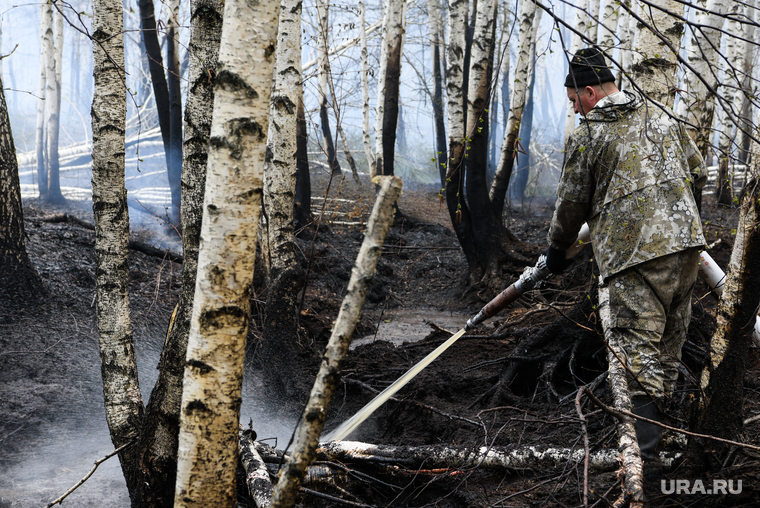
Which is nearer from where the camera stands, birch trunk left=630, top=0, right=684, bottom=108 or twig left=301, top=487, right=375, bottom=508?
twig left=301, top=487, right=375, bottom=508

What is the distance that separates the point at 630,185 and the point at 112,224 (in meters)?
3.00

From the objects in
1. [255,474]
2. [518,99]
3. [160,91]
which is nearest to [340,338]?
[255,474]

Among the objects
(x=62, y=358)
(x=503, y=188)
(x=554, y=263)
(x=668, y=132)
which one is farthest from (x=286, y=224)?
(x=503, y=188)

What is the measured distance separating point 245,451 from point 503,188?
6790 mm

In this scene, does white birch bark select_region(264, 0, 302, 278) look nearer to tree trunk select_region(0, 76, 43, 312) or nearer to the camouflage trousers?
tree trunk select_region(0, 76, 43, 312)

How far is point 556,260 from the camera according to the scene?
3484 mm

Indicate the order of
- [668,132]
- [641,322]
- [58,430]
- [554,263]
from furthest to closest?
1. [58,430]
2. [554,263]
3. [668,132]
4. [641,322]

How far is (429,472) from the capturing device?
286cm

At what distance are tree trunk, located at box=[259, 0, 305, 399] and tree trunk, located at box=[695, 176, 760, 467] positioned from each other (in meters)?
3.63

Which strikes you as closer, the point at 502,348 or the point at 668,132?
the point at 668,132

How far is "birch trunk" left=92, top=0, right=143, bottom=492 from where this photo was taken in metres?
3.06

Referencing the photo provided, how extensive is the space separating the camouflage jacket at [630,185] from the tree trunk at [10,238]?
5.53m

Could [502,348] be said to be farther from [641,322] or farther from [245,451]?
[245,451]

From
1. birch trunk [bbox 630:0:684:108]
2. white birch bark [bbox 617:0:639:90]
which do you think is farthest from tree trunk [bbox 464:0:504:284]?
birch trunk [bbox 630:0:684:108]
